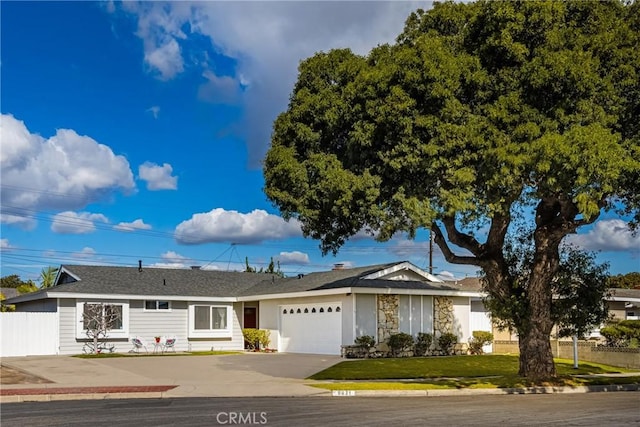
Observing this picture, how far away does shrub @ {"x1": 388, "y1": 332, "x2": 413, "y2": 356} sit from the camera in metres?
30.5

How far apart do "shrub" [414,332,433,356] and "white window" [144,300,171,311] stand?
42.3 feet

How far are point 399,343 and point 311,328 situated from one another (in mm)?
4395

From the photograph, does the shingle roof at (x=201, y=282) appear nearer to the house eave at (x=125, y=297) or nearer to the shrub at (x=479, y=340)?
the house eave at (x=125, y=297)

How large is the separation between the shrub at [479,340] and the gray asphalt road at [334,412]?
16837mm

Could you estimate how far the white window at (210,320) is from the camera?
35.7 meters

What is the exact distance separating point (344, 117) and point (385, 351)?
50.6 ft

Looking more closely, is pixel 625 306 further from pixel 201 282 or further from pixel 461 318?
pixel 201 282

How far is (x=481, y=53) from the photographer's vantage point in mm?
16906

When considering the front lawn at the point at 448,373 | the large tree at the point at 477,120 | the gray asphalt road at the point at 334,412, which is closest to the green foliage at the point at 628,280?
the front lawn at the point at 448,373

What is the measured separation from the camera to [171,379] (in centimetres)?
2058

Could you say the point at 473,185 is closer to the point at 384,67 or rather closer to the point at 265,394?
the point at 384,67

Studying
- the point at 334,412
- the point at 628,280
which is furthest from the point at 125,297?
the point at 628,280

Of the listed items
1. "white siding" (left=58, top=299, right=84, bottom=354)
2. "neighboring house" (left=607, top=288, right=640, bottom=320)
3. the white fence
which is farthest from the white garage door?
"neighboring house" (left=607, top=288, right=640, bottom=320)

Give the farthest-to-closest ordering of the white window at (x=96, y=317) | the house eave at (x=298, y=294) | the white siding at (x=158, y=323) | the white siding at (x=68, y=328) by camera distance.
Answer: the white siding at (x=158, y=323) → the white window at (x=96, y=317) → the white siding at (x=68, y=328) → the house eave at (x=298, y=294)
